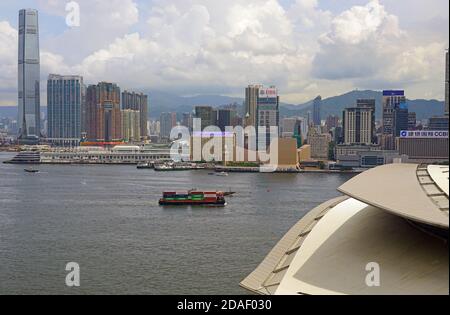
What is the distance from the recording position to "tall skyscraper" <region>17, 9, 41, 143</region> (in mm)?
78812

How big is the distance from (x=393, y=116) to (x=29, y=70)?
4761cm

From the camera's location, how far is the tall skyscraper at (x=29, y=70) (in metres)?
78.8

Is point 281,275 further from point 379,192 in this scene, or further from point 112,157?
point 112,157

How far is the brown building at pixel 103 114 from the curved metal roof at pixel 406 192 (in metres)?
65.3

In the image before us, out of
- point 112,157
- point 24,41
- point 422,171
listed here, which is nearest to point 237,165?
point 112,157

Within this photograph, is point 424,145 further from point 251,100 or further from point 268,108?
point 251,100

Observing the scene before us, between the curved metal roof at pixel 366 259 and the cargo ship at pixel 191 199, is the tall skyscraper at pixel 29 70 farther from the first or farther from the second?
the curved metal roof at pixel 366 259

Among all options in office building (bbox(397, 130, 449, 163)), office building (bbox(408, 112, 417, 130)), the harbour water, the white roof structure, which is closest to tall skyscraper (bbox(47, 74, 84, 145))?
office building (bbox(408, 112, 417, 130))

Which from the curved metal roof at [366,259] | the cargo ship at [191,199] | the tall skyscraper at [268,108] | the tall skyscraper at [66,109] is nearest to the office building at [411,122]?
the tall skyscraper at [268,108]

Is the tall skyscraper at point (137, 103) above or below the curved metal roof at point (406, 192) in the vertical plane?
above

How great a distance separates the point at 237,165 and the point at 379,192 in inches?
1316

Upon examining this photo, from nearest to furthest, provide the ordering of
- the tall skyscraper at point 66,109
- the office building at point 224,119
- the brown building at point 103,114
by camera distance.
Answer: the office building at point 224,119, the brown building at point 103,114, the tall skyscraper at point 66,109

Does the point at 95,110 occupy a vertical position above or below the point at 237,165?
above
